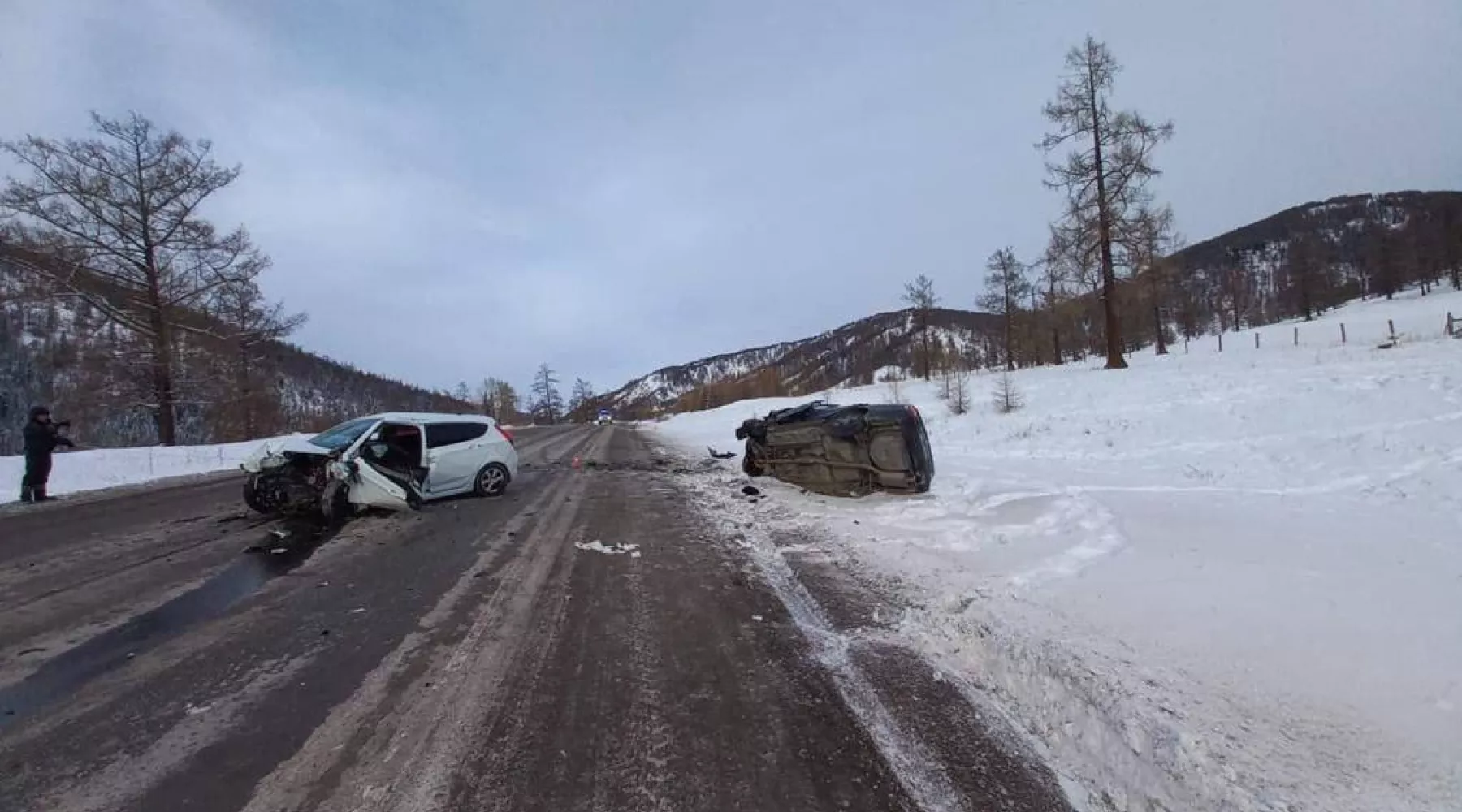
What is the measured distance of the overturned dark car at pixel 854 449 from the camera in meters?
9.01

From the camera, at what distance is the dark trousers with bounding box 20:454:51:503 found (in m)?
11.4

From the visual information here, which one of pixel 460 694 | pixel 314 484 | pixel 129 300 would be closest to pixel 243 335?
pixel 129 300

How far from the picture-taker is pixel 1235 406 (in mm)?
10883

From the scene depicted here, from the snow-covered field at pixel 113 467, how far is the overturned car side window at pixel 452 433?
8474mm

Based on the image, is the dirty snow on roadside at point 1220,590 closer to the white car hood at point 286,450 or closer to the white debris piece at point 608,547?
the white debris piece at point 608,547

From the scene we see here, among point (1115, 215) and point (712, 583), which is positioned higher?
point (1115, 215)

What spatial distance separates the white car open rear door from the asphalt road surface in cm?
208

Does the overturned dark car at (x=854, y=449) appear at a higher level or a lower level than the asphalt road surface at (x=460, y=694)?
higher

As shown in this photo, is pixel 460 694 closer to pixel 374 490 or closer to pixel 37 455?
→ pixel 374 490

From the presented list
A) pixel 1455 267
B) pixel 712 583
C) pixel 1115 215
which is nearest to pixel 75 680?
pixel 712 583

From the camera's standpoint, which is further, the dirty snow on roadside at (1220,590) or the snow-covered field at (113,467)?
the snow-covered field at (113,467)

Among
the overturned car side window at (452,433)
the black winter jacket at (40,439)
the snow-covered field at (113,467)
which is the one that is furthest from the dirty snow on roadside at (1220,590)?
the snow-covered field at (113,467)

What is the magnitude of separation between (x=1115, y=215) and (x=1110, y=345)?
5081 millimetres

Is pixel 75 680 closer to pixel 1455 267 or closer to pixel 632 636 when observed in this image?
pixel 632 636
